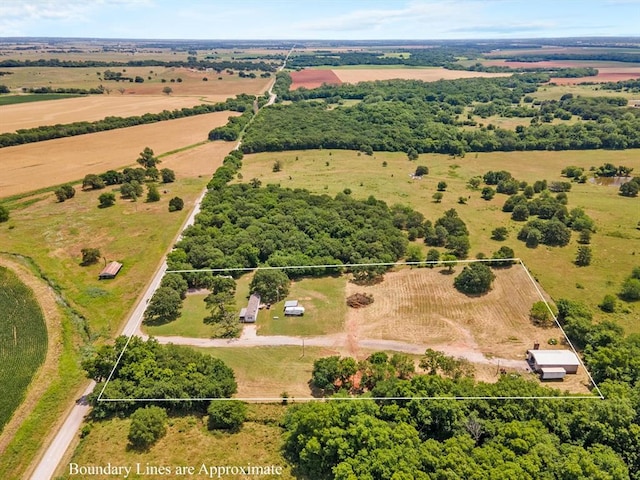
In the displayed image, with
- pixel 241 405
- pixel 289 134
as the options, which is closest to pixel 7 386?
pixel 241 405

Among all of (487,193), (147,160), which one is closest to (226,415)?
(487,193)

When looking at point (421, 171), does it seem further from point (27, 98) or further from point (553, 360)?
point (27, 98)

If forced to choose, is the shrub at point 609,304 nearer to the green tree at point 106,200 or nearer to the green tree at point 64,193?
the green tree at point 106,200

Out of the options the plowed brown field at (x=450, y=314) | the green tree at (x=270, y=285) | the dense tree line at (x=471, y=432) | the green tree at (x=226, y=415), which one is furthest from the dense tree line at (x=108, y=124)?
the dense tree line at (x=471, y=432)

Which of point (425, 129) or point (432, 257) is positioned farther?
point (425, 129)

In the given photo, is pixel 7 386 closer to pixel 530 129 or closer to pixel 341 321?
pixel 341 321

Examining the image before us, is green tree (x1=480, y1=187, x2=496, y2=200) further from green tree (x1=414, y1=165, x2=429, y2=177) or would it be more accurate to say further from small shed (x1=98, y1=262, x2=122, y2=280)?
small shed (x1=98, y1=262, x2=122, y2=280)
